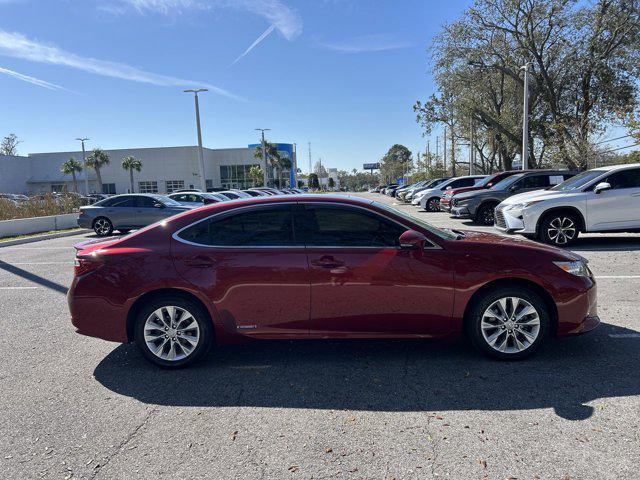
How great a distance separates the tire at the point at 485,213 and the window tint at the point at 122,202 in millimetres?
11896

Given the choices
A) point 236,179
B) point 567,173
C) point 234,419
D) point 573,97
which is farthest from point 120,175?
point 234,419

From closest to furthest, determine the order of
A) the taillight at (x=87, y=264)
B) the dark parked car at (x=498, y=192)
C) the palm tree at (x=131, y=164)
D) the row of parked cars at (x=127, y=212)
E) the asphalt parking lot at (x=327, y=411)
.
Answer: the asphalt parking lot at (x=327, y=411) → the taillight at (x=87, y=264) → the dark parked car at (x=498, y=192) → the row of parked cars at (x=127, y=212) → the palm tree at (x=131, y=164)

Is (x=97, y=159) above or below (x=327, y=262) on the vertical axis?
above

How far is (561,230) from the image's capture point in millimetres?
9625

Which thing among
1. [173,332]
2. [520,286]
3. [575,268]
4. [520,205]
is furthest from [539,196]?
[173,332]

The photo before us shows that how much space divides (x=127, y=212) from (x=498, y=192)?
12570 mm

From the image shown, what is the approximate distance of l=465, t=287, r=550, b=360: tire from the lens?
3916mm

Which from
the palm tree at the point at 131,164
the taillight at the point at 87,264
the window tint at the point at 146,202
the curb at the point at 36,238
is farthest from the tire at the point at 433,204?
the palm tree at the point at 131,164

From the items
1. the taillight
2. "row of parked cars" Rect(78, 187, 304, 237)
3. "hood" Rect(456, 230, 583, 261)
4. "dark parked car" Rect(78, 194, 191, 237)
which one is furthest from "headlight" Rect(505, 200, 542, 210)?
"dark parked car" Rect(78, 194, 191, 237)

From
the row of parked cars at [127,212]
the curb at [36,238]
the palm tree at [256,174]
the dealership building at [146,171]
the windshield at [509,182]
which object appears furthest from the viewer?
the dealership building at [146,171]

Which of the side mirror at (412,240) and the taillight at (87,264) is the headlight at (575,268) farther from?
the taillight at (87,264)

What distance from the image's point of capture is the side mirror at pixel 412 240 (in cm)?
385

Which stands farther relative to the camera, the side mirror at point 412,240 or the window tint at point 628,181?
the window tint at point 628,181

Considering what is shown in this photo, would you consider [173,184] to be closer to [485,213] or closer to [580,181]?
[485,213]
